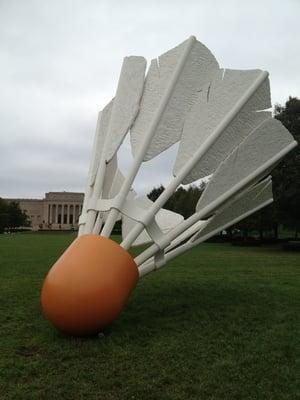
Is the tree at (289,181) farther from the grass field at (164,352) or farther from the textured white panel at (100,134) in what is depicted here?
the textured white panel at (100,134)

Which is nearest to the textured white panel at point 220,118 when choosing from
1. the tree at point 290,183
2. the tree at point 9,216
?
the tree at point 290,183

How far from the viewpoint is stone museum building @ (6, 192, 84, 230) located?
86.2 metres

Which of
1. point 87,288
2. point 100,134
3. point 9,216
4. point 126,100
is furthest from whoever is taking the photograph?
point 9,216

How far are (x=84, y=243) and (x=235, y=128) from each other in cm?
191

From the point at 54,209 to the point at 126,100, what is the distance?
8466cm

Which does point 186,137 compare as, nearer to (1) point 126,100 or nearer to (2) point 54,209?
(1) point 126,100

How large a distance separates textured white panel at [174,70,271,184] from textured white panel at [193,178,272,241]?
66cm

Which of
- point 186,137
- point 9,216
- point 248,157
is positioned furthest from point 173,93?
point 9,216

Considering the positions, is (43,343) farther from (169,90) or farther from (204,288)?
(204,288)

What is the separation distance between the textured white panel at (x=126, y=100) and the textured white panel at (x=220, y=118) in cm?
59

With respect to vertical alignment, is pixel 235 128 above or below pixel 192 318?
above

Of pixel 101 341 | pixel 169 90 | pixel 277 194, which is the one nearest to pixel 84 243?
pixel 101 341

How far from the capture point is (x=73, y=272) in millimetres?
4023

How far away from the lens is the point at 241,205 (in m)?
5.65
